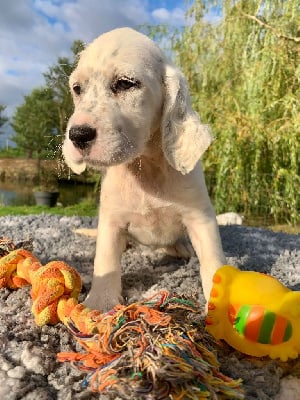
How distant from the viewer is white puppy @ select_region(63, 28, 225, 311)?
1814 mm

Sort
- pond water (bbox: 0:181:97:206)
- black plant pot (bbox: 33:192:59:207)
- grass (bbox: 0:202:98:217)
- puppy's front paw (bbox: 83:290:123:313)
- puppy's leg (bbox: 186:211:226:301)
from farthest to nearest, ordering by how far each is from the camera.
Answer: pond water (bbox: 0:181:97:206)
black plant pot (bbox: 33:192:59:207)
grass (bbox: 0:202:98:217)
puppy's leg (bbox: 186:211:226:301)
puppy's front paw (bbox: 83:290:123:313)

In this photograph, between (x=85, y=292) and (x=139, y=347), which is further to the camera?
(x=85, y=292)

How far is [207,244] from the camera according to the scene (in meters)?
2.14

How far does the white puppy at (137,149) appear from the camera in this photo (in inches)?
71.4

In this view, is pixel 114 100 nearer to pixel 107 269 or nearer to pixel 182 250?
pixel 107 269

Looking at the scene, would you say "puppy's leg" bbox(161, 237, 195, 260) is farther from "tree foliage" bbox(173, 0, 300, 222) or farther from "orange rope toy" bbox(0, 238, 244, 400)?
"tree foliage" bbox(173, 0, 300, 222)

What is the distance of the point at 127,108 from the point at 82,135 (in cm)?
28

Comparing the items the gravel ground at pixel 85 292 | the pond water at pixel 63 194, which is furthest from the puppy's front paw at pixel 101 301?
the pond water at pixel 63 194

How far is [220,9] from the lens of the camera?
6.71 m

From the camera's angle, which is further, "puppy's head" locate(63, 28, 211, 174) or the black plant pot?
the black plant pot

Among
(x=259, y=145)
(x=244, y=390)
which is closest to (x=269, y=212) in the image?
(x=259, y=145)

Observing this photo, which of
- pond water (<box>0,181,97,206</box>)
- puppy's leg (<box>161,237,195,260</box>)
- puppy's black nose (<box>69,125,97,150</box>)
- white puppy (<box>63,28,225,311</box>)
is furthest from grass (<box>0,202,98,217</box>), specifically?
puppy's black nose (<box>69,125,97,150</box>)

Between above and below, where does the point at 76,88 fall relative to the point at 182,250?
above

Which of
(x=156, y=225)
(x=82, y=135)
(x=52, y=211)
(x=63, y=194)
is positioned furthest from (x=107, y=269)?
(x=63, y=194)
